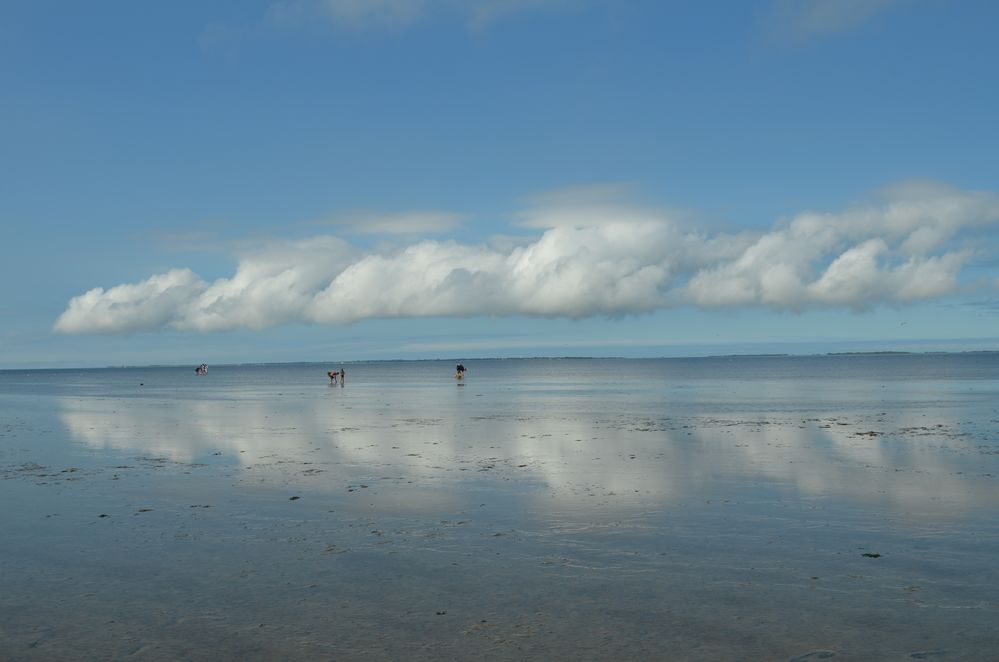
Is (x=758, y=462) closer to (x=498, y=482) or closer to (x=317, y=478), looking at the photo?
(x=498, y=482)

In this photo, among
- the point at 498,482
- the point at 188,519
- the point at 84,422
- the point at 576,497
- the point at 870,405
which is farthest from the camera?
the point at 870,405

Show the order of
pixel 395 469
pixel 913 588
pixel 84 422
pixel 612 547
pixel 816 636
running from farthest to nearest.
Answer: pixel 84 422 < pixel 395 469 < pixel 612 547 < pixel 913 588 < pixel 816 636

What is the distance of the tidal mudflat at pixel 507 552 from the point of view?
33.2 ft

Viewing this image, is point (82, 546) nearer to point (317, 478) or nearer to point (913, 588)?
point (317, 478)

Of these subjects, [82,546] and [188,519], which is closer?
[82,546]

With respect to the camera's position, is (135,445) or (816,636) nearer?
(816,636)

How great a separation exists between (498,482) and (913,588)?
12175 millimetres

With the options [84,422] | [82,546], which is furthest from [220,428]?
[82,546]

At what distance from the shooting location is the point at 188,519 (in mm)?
17719

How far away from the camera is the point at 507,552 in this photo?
14.4m

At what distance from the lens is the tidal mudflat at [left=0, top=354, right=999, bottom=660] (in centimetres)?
1011

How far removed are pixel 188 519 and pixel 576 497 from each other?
29.6 ft

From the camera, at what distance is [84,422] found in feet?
156

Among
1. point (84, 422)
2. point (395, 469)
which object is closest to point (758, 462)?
point (395, 469)
